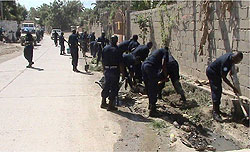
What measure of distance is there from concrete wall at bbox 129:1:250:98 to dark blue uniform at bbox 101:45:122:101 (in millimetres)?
2660

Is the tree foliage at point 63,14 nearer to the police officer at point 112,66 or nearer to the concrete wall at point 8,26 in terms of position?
the concrete wall at point 8,26

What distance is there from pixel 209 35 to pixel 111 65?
9.79 ft

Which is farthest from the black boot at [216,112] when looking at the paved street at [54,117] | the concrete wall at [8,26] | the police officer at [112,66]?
the concrete wall at [8,26]

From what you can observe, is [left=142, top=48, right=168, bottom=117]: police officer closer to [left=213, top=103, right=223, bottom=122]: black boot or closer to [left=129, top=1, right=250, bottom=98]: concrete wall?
[left=213, top=103, right=223, bottom=122]: black boot

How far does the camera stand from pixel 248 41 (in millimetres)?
6789

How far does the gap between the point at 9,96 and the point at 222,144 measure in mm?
5960

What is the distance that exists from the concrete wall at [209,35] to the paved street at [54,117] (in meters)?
3.02

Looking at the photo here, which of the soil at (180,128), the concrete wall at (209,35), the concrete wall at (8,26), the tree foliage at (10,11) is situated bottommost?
the soil at (180,128)

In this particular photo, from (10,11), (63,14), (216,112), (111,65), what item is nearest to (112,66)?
(111,65)

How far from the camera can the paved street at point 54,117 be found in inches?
216

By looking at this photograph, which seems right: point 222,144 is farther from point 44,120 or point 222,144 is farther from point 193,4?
point 193,4

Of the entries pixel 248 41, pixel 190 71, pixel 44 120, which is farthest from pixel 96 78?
pixel 248 41

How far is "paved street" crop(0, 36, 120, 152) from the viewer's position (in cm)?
549

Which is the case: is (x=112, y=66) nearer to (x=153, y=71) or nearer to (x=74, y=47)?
(x=153, y=71)
